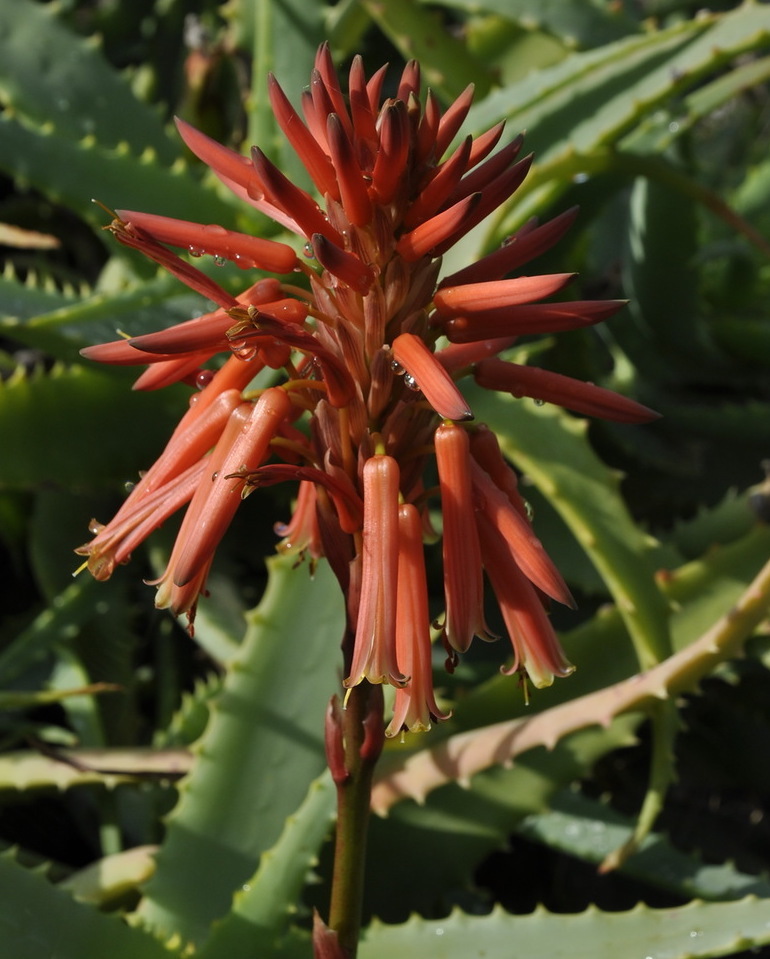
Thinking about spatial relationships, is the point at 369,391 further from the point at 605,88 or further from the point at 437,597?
the point at 605,88

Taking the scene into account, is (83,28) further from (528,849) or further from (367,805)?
(367,805)

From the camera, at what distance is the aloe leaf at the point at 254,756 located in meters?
1.11

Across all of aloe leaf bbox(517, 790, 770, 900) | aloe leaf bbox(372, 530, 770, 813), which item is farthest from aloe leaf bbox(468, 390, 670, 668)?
aloe leaf bbox(517, 790, 770, 900)

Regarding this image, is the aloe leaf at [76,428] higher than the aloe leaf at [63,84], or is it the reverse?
the aloe leaf at [63,84]

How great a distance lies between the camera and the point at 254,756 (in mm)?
1148

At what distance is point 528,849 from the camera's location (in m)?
1.54

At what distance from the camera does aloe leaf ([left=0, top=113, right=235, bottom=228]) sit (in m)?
1.56

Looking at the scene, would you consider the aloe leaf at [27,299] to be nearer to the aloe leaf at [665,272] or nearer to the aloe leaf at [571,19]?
the aloe leaf at [571,19]

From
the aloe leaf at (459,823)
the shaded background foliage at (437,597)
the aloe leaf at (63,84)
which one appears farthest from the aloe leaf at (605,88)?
the aloe leaf at (459,823)

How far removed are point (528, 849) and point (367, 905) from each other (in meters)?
0.40

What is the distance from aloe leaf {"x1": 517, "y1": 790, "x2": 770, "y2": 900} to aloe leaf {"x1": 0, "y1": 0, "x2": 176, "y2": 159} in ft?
4.25

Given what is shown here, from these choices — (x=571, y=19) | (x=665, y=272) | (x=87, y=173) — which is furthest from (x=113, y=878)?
(x=571, y=19)

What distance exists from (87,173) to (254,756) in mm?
946

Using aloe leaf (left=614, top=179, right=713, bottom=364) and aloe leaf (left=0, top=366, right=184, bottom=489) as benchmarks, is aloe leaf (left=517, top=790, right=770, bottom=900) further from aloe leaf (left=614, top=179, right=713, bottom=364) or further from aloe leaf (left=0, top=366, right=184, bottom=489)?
aloe leaf (left=614, top=179, right=713, bottom=364)
